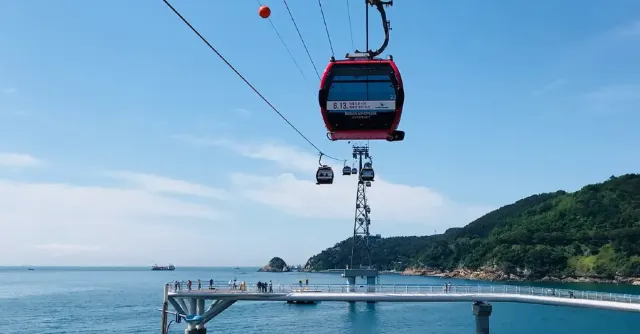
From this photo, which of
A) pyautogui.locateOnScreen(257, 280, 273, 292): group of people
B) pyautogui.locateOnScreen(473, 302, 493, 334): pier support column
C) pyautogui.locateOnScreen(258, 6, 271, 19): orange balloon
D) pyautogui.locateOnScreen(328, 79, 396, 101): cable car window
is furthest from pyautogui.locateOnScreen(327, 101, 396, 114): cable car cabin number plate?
pyautogui.locateOnScreen(473, 302, 493, 334): pier support column

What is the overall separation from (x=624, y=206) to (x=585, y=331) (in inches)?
5498

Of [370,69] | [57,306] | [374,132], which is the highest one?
[370,69]

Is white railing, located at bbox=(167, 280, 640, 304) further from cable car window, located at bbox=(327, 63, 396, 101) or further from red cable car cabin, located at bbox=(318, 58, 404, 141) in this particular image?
cable car window, located at bbox=(327, 63, 396, 101)

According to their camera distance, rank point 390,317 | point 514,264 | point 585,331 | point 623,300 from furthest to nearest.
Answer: point 514,264
point 390,317
point 585,331
point 623,300

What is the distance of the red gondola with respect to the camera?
19312 mm

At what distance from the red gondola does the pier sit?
34935 mm

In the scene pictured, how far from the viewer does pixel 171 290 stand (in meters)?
52.6

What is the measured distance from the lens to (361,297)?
52.6m

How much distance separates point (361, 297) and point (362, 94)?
36.0 m

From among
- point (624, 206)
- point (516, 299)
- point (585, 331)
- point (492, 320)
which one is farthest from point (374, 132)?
point (624, 206)

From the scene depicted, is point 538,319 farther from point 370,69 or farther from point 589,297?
point 370,69

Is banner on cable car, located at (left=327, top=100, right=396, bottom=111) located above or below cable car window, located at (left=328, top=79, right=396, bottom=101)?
below

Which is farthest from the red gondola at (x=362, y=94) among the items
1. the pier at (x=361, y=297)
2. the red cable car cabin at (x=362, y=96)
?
the pier at (x=361, y=297)

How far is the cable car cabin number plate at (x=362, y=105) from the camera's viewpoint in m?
19.5
